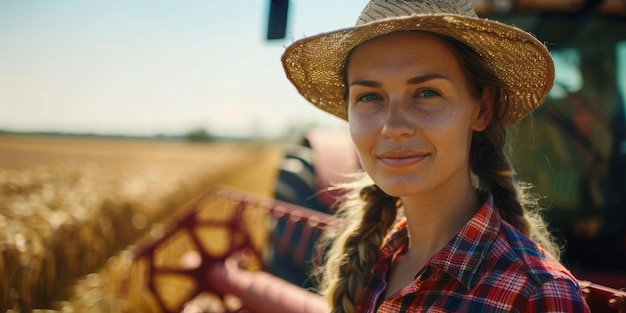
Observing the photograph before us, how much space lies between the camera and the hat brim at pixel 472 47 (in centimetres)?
133

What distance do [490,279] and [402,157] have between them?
34 centimetres

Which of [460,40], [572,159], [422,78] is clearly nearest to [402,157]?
[422,78]

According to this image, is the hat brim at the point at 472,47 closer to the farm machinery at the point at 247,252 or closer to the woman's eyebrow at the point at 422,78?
the woman's eyebrow at the point at 422,78

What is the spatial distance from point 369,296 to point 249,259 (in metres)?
2.22

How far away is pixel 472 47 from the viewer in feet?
4.69

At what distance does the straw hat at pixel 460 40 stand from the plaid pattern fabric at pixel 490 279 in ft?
1.09

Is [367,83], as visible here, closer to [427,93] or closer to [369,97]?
[369,97]

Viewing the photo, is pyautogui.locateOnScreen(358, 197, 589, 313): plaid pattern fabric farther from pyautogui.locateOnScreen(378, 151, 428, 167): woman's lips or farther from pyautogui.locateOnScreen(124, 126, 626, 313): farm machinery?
pyautogui.locateOnScreen(124, 126, 626, 313): farm machinery

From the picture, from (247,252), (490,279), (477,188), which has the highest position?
(477,188)

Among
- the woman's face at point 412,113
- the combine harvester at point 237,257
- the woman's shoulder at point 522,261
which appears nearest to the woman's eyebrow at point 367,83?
the woman's face at point 412,113

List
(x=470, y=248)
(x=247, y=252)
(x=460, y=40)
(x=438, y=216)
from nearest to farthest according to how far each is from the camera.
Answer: (x=470, y=248) → (x=460, y=40) → (x=438, y=216) → (x=247, y=252)

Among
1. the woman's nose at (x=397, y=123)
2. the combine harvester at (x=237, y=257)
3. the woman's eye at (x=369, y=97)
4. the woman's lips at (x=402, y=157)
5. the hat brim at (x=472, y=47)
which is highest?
the hat brim at (x=472, y=47)

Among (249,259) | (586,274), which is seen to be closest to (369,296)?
(586,274)

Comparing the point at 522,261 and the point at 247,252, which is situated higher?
the point at 522,261
